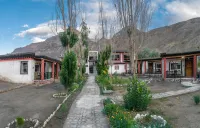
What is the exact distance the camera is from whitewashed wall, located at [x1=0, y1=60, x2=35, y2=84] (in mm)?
18109

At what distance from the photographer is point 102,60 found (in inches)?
819

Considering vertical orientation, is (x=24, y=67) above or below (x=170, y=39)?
below

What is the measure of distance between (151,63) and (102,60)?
15.3m

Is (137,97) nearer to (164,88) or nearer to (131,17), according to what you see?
(131,17)

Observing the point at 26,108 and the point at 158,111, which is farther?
the point at 26,108

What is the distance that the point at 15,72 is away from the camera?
60.8ft

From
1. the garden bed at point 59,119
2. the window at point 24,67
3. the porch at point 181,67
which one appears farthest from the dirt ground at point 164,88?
the window at point 24,67

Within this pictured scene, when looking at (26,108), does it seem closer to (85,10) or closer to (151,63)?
(85,10)

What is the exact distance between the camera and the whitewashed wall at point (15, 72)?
18109 mm

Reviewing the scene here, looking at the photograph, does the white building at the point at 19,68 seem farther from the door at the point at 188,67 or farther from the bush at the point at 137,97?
the door at the point at 188,67

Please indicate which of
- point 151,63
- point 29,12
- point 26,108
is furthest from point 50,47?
point 26,108

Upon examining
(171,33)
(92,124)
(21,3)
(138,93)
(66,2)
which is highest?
(171,33)

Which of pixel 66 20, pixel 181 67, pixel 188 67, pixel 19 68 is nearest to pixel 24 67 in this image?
pixel 19 68

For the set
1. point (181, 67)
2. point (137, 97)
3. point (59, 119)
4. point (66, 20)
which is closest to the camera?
point (59, 119)
